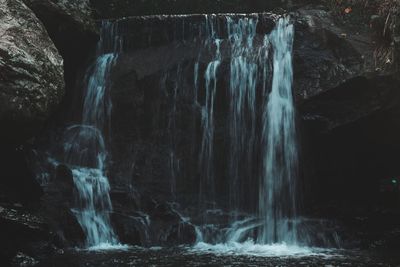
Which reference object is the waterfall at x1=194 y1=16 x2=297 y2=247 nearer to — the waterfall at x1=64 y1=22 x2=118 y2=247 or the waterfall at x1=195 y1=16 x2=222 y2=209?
the waterfall at x1=195 y1=16 x2=222 y2=209

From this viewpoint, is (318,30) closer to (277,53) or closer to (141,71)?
(277,53)

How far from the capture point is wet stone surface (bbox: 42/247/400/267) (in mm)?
8125

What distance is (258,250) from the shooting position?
9430 mm

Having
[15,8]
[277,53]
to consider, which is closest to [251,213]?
[277,53]

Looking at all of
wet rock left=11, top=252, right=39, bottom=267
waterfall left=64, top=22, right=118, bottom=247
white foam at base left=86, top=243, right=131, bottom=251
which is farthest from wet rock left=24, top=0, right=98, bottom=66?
wet rock left=11, top=252, right=39, bottom=267

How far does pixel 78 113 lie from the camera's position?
1201 cm

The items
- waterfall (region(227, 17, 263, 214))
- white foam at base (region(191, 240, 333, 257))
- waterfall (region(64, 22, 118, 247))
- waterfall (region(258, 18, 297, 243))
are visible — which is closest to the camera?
white foam at base (region(191, 240, 333, 257))

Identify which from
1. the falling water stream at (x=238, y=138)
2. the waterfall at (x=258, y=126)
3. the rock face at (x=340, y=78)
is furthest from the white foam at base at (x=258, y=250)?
the rock face at (x=340, y=78)

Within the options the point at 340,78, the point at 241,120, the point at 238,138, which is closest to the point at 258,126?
the point at 241,120

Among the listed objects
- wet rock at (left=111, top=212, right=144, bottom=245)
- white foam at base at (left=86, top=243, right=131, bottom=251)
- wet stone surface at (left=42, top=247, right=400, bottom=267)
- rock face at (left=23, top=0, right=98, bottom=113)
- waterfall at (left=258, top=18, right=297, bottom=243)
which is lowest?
wet stone surface at (left=42, top=247, right=400, bottom=267)

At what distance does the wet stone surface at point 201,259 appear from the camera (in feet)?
26.7

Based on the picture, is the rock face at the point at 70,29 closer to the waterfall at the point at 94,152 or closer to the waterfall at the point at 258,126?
the waterfall at the point at 94,152

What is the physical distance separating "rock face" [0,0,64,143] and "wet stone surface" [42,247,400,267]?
2336 mm

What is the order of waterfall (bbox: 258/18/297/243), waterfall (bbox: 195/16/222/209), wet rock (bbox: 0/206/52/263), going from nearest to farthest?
wet rock (bbox: 0/206/52/263) < waterfall (bbox: 258/18/297/243) < waterfall (bbox: 195/16/222/209)
